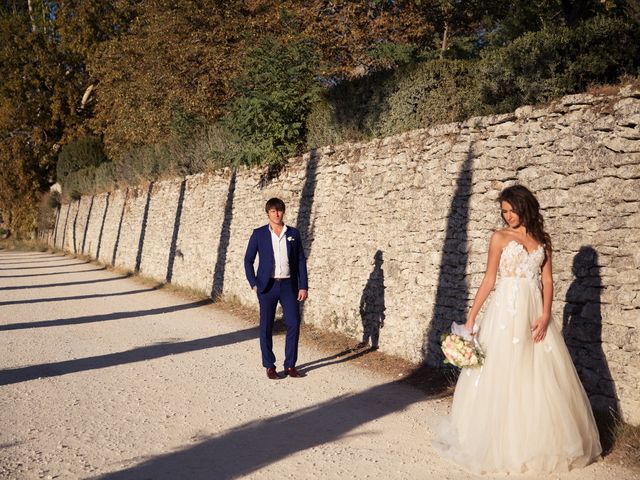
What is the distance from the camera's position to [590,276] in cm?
554

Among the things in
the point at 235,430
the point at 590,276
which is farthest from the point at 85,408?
the point at 590,276

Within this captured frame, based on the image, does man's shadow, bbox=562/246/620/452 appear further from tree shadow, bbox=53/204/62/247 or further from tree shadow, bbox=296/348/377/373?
tree shadow, bbox=53/204/62/247

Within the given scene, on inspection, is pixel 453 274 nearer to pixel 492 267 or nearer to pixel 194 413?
pixel 492 267

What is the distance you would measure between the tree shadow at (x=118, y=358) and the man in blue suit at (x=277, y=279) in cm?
191

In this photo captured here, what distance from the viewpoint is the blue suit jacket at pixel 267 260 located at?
278 inches

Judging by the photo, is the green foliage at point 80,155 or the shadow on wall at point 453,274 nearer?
the shadow on wall at point 453,274

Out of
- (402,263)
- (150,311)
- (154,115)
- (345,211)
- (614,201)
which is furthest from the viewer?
(154,115)

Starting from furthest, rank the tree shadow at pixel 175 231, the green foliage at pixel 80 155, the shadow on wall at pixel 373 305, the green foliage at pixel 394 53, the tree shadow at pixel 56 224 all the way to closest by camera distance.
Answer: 1. the tree shadow at pixel 56 224
2. the green foliage at pixel 80 155
3. the tree shadow at pixel 175 231
4. the green foliage at pixel 394 53
5. the shadow on wall at pixel 373 305

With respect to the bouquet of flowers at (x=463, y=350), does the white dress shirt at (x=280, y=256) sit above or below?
above

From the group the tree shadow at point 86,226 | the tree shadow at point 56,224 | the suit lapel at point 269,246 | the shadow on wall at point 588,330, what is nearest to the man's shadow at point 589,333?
the shadow on wall at point 588,330

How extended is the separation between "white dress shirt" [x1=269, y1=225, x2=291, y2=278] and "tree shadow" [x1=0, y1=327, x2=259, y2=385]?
7.32 feet

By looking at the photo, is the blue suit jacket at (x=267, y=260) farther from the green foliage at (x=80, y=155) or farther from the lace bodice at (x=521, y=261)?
the green foliage at (x=80, y=155)

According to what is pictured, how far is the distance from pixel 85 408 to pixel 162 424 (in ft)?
3.15

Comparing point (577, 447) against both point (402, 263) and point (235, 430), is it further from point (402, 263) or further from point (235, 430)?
point (402, 263)
